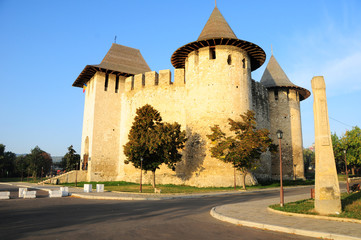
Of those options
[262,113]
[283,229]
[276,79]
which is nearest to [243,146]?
[262,113]

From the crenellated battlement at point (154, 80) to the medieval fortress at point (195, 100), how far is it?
0.11 meters

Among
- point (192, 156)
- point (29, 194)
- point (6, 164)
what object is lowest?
point (29, 194)

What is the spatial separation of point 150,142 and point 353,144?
36.0 meters

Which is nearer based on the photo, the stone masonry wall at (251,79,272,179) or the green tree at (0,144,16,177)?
the stone masonry wall at (251,79,272,179)

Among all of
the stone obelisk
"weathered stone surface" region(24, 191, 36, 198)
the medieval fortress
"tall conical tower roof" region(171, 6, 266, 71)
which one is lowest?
"weathered stone surface" region(24, 191, 36, 198)

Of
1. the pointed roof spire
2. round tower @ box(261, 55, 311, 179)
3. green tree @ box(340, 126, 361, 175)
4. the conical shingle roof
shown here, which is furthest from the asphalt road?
green tree @ box(340, 126, 361, 175)

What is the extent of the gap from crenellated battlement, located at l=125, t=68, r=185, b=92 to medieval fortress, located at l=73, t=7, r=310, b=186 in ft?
0.37

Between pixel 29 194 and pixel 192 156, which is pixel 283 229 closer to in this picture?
pixel 29 194

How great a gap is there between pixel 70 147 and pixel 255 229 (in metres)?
38.2

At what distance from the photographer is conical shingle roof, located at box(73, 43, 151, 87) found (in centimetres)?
3170

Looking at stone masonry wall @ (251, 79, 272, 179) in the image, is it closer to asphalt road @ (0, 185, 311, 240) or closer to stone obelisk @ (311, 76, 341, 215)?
stone obelisk @ (311, 76, 341, 215)

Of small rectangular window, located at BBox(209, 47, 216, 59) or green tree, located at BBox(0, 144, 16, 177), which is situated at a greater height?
small rectangular window, located at BBox(209, 47, 216, 59)

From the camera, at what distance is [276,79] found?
34656 mm

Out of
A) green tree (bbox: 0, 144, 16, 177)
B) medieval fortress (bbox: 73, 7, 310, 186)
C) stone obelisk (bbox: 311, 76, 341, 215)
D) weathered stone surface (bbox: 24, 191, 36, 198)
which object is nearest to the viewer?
stone obelisk (bbox: 311, 76, 341, 215)
